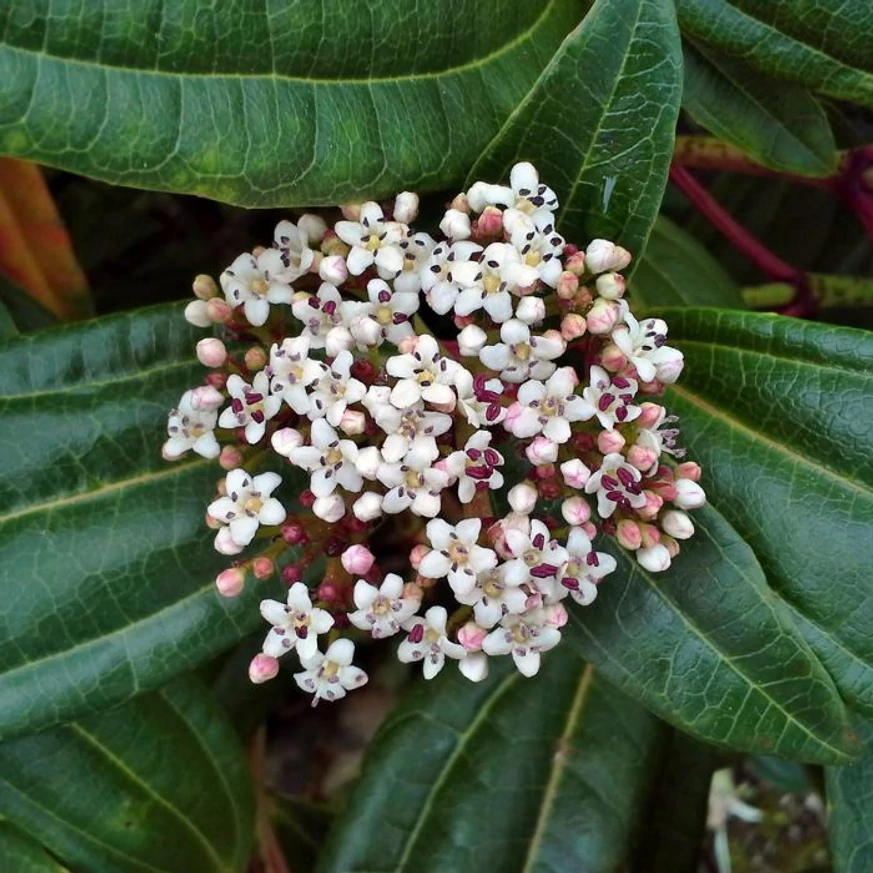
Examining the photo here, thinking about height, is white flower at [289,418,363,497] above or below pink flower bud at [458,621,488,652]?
above

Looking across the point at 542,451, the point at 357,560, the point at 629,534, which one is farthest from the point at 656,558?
the point at 357,560

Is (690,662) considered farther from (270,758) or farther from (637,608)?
(270,758)

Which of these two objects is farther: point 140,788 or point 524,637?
point 140,788

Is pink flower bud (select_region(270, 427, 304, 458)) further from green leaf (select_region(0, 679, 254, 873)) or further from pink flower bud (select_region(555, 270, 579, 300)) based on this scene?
green leaf (select_region(0, 679, 254, 873))

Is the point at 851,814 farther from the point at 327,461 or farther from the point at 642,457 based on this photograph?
the point at 327,461

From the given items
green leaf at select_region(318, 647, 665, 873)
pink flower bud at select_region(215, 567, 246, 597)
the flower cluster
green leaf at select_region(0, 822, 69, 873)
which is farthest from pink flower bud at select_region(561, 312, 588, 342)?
green leaf at select_region(0, 822, 69, 873)

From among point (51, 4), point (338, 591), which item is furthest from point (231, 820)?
point (51, 4)
